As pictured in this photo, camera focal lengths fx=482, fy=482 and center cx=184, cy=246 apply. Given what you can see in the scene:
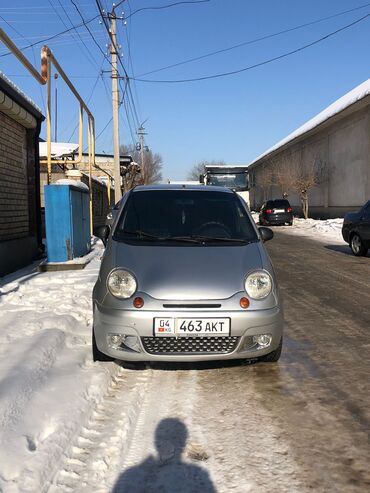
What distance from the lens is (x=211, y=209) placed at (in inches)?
207

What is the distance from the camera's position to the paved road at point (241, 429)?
270 cm

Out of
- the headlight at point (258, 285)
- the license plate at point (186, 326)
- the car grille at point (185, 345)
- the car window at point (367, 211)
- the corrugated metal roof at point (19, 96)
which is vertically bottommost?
the car grille at point (185, 345)

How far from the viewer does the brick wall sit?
9.83 m

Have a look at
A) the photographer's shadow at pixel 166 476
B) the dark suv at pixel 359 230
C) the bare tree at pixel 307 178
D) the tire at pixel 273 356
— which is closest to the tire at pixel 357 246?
the dark suv at pixel 359 230

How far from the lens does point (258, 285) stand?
13.4 feet

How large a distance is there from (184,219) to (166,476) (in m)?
2.82

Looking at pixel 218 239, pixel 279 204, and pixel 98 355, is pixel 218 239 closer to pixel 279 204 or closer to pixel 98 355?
pixel 98 355

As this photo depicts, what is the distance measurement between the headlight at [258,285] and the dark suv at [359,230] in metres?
9.42

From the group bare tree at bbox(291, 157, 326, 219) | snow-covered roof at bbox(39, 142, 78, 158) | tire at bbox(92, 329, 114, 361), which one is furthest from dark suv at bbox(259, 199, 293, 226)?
tire at bbox(92, 329, 114, 361)

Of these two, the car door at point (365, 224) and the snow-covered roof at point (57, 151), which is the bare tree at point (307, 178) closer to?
the snow-covered roof at point (57, 151)

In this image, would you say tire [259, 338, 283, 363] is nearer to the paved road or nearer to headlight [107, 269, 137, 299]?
the paved road

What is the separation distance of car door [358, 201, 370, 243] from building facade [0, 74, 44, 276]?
8.53 metres

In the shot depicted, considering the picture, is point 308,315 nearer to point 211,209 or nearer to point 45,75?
point 211,209

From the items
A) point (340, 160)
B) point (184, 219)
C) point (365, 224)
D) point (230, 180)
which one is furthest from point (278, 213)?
point (184, 219)
